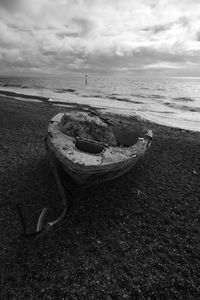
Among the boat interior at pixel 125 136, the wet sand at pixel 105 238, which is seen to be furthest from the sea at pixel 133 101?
the wet sand at pixel 105 238

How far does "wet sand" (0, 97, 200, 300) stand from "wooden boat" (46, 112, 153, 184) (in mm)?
1009

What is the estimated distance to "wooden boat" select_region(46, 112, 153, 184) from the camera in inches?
252

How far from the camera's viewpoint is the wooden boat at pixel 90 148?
640cm

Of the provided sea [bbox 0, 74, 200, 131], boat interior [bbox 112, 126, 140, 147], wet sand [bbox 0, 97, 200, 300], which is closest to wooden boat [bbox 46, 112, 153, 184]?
boat interior [bbox 112, 126, 140, 147]

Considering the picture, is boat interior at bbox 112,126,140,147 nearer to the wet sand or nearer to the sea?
the wet sand

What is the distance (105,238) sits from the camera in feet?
19.0

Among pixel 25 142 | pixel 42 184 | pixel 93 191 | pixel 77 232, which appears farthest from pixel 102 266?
pixel 25 142

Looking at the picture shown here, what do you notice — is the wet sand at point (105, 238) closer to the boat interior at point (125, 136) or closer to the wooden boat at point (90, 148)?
the wooden boat at point (90, 148)

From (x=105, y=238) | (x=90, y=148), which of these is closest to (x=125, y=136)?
(x=90, y=148)

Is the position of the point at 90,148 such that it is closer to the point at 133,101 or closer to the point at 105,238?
the point at 105,238

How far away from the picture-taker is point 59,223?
20.1ft

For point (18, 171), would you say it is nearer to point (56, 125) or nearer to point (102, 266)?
point (56, 125)

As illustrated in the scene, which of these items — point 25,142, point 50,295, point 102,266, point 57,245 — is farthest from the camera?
point 25,142

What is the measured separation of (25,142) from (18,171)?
11.3 ft
